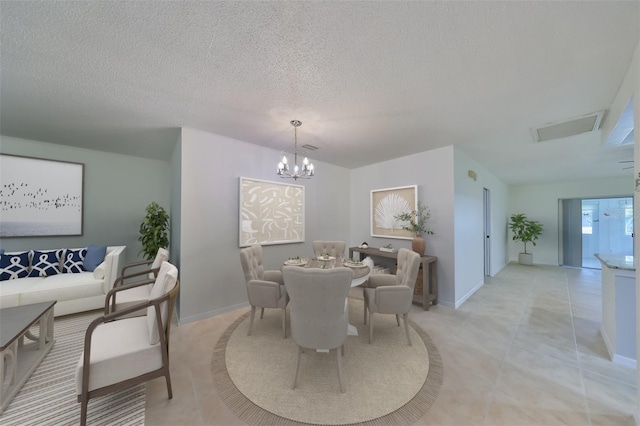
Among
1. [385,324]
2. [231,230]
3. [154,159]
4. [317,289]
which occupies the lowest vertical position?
[385,324]

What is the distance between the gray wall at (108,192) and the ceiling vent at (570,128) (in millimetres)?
6340

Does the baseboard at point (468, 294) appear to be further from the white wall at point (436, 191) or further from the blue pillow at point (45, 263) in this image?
the blue pillow at point (45, 263)

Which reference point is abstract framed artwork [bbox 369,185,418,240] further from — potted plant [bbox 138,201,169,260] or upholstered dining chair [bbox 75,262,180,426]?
potted plant [bbox 138,201,169,260]

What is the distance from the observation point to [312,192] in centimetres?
438

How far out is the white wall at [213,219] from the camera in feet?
9.67

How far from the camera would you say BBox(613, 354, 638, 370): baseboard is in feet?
6.68

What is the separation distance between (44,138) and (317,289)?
4.78 meters

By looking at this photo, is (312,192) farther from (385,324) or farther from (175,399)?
(175,399)

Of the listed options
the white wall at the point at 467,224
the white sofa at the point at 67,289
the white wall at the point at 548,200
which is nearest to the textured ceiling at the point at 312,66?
the white wall at the point at 467,224

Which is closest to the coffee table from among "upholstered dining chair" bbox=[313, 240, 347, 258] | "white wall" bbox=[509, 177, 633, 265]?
"upholstered dining chair" bbox=[313, 240, 347, 258]

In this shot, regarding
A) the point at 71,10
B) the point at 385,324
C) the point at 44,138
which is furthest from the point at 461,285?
the point at 44,138

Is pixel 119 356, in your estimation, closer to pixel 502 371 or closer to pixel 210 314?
pixel 210 314

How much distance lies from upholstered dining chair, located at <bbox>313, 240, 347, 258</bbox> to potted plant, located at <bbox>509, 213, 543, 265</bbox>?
628cm

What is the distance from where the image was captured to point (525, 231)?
260 inches
